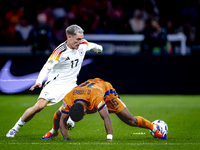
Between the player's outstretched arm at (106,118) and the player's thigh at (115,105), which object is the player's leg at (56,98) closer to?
the player's thigh at (115,105)

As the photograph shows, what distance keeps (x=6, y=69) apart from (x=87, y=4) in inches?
177

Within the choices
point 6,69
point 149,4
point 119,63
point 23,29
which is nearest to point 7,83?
point 6,69

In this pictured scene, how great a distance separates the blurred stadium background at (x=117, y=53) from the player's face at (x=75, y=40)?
585 centimetres

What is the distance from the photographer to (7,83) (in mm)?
12602

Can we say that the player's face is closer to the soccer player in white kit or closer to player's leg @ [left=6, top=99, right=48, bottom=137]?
the soccer player in white kit

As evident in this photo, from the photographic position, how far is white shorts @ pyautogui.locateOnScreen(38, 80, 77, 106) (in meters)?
6.68

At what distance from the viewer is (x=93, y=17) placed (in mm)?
14453

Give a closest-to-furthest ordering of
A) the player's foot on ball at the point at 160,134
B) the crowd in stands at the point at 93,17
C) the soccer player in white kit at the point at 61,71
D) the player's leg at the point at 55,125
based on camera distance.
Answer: the player's foot on ball at the point at 160,134 < the player's leg at the point at 55,125 < the soccer player in white kit at the point at 61,71 < the crowd in stands at the point at 93,17

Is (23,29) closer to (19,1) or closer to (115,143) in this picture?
(19,1)

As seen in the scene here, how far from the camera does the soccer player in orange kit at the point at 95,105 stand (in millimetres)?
5657

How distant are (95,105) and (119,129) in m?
1.92

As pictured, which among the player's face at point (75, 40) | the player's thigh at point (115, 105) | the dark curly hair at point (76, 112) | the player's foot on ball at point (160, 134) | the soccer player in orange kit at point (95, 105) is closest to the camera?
the dark curly hair at point (76, 112)

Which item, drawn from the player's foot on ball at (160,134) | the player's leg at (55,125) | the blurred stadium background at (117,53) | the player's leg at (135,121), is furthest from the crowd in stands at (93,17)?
the player's foot on ball at (160,134)

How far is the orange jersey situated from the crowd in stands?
7.30m
